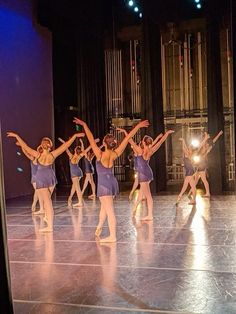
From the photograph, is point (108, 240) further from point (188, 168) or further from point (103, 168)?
point (188, 168)

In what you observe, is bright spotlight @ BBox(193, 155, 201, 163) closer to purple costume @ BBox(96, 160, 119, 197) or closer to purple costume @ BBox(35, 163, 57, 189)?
purple costume @ BBox(35, 163, 57, 189)

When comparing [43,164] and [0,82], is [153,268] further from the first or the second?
[0,82]

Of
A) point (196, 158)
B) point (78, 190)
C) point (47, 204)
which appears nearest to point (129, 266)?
point (47, 204)

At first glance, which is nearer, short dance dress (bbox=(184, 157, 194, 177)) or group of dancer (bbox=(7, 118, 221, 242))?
group of dancer (bbox=(7, 118, 221, 242))

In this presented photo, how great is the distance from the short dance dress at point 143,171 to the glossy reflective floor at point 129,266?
31.4 inches

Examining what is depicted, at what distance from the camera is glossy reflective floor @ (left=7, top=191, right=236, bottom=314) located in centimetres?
380

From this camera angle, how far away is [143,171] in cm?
823

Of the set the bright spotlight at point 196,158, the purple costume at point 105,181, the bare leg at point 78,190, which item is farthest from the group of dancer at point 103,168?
the bare leg at point 78,190

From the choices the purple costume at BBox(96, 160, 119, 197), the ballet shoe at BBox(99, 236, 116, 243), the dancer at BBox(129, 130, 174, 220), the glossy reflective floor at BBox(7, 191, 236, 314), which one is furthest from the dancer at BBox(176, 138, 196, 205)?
the purple costume at BBox(96, 160, 119, 197)

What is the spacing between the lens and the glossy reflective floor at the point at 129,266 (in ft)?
12.5

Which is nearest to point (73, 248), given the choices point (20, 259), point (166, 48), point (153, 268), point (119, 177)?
point (20, 259)

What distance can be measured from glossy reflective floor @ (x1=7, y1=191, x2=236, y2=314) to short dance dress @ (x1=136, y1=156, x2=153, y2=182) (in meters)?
0.80

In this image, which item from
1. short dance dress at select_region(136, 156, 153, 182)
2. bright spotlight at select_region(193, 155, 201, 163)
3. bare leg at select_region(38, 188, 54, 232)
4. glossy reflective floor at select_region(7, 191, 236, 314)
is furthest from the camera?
bright spotlight at select_region(193, 155, 201, 163)

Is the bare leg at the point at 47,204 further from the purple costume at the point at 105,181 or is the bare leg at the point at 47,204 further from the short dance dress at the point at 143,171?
the short dance dress at the point at 143,171
